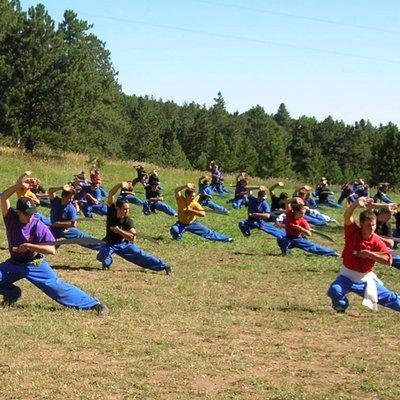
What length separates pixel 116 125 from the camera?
215 feet

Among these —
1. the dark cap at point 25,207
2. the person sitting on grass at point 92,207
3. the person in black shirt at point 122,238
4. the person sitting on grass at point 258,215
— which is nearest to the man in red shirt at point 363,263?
the person in black shirt at point 122,238

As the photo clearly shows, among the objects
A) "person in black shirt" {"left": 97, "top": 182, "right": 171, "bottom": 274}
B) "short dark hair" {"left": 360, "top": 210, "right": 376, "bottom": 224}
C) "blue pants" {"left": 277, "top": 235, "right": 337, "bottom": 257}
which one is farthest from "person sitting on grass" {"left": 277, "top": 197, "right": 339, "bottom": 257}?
"short dark hair" {"left": 360, "top": 210, "right": 376, "bottom": 224}

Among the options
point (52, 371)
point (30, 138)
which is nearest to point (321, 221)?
point (52, 371)

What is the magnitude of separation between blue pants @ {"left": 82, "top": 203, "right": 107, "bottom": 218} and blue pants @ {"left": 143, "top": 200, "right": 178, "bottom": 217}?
207 cm

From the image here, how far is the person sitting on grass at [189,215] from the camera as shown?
52.2ft

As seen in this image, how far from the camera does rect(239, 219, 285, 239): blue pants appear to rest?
16.8 meters

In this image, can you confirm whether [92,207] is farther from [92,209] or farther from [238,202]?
[238,202]

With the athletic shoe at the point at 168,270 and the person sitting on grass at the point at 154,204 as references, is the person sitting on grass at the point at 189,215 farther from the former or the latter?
the person sitting on grass at the point at 154,204

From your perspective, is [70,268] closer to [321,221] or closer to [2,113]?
[321,221]

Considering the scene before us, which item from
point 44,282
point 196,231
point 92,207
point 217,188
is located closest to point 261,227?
point 196,231

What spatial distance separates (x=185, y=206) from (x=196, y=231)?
786 mm

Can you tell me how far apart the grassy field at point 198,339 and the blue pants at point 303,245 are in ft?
4.34

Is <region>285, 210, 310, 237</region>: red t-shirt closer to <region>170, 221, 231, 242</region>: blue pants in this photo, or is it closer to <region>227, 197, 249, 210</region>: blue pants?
<region>170, 221, 231, 242</region>: blue pants

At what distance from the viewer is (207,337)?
8.09 m
